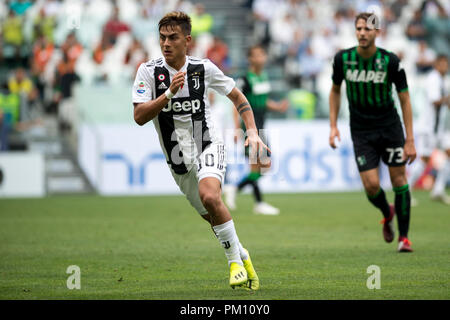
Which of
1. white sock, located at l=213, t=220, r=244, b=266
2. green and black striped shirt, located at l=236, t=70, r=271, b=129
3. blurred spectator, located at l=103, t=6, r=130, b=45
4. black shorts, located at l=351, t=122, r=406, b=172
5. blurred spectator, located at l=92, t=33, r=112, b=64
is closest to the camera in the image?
white sock, located at l=213, t=220, r=244, b=266

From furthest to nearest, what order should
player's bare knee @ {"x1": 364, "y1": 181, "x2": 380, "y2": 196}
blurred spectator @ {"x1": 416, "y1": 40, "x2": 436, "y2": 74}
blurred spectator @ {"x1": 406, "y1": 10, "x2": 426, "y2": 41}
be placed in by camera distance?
1. blurred spectator @ {"x1": 406, "y1": 10, "x2": 426, "y2": 41}
2. blurred spectator @ {"x1": 416, "y1": 40, "x2": 436, "y2": 74}
3. player's bare knee @ {"x1": 364, "y1": 181, "x2": 380, "y2": 196}

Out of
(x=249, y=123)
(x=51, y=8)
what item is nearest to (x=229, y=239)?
(x=249, y=123)

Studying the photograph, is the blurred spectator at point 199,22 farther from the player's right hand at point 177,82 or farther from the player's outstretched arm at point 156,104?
the player's right hand at point 177,82

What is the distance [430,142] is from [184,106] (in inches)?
487

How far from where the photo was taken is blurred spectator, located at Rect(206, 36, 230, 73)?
22.3 meters

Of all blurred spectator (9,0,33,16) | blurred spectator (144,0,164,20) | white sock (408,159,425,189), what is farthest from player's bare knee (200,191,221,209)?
blurred spectator (144,0,164,20)

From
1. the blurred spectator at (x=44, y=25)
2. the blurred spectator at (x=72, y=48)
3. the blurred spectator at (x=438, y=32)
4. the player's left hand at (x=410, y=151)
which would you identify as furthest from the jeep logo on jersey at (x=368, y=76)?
the blurred spectator at (x=438, y=32)

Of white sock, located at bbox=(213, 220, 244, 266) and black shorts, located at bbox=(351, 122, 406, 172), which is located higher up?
black shorts, located at bbox=(351, 122, 406, 172)

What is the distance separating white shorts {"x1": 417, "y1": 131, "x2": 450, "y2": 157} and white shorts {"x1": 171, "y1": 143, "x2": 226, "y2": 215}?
34.1 feet

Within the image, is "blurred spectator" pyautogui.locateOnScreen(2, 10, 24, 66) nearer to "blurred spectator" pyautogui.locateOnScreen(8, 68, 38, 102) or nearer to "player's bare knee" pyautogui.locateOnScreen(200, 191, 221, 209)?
"blurred spectator" pyautogui.locateOnScreen(8, 68, 38, 102)

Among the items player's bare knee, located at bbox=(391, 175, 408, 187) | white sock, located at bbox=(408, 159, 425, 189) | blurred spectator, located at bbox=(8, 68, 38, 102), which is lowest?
white sock, located at bbox=(408, 159, 425, 189)

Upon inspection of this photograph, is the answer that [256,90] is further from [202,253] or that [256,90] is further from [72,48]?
[72,48]

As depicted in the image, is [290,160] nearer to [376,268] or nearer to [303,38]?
[303,38]
